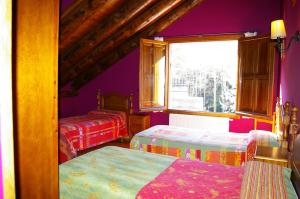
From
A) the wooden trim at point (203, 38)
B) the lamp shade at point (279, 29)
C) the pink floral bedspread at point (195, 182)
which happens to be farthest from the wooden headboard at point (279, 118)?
the wooden trim at point (203, 38)

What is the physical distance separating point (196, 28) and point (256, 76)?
163 cm

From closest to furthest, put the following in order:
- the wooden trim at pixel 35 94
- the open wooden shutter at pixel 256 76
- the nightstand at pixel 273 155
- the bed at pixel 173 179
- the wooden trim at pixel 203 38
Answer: the wooden trim at pixel 35 94 < the bed at pixel 173 179 < the nightstand at pixel 273 155 < the open wooden shutter at pixel 256 76 < the wooden trim at pixel 203 38

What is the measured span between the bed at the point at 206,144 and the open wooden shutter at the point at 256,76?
774mm

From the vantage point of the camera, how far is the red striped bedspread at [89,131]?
4.02 m

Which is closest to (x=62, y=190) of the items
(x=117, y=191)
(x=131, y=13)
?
(x=117, y=191)

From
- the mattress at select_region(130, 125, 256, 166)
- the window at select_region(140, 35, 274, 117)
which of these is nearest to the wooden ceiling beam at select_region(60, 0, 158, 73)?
the window at select_region(140, 35, 274, 117)

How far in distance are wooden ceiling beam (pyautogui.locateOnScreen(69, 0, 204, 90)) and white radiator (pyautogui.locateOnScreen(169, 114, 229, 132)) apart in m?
1.78

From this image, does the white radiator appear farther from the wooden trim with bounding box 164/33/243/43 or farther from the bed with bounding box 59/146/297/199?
the bed with bounding box 59/146/297/199

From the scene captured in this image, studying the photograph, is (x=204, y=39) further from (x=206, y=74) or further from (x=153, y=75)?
(x=153, y=75)

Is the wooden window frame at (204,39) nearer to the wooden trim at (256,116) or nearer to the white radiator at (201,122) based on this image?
the white radiator at (201,122)

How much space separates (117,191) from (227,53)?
15.6 ft

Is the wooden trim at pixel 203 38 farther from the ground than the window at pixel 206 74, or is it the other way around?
the wooden trim at pixel 203 38

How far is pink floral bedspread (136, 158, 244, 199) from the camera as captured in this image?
65.9 inches

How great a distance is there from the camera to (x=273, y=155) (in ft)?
8.03
